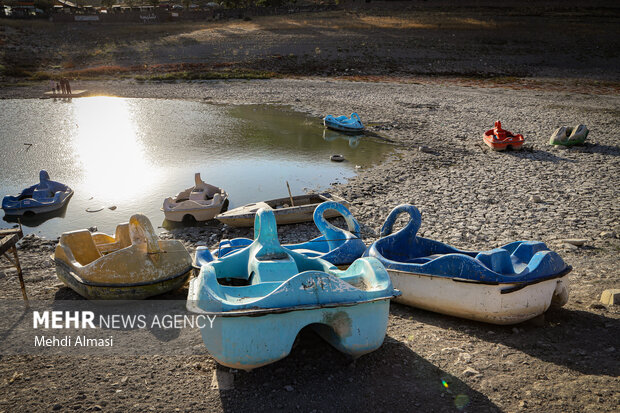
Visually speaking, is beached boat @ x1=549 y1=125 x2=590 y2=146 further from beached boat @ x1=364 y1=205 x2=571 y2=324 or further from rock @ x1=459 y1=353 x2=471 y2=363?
rock @ x1=459 y1=353 x2=471 y2=363

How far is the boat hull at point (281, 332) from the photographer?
17.4 ft

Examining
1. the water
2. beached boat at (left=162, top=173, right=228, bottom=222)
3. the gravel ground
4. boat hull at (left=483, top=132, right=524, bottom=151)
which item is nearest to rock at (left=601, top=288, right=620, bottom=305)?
the gravel ground

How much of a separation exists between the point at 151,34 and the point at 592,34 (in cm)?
4514

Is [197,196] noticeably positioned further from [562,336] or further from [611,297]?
[611,297]

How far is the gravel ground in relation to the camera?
17.4 ft

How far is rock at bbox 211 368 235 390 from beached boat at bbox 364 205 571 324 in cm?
293


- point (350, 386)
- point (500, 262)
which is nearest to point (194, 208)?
point (500, 262)

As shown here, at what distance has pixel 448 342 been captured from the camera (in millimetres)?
6430

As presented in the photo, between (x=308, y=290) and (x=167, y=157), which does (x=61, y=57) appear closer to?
(x=167, y=157)

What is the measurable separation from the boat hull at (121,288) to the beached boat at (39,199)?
706cm

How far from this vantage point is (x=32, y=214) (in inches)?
556

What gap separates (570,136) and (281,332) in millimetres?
16972

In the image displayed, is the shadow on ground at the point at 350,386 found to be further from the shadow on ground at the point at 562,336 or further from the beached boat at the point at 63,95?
the beached boat at the point at 63,95

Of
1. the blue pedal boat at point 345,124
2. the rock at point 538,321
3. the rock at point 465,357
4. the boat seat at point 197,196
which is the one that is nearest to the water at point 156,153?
the blue pedal boat at point 345,124
